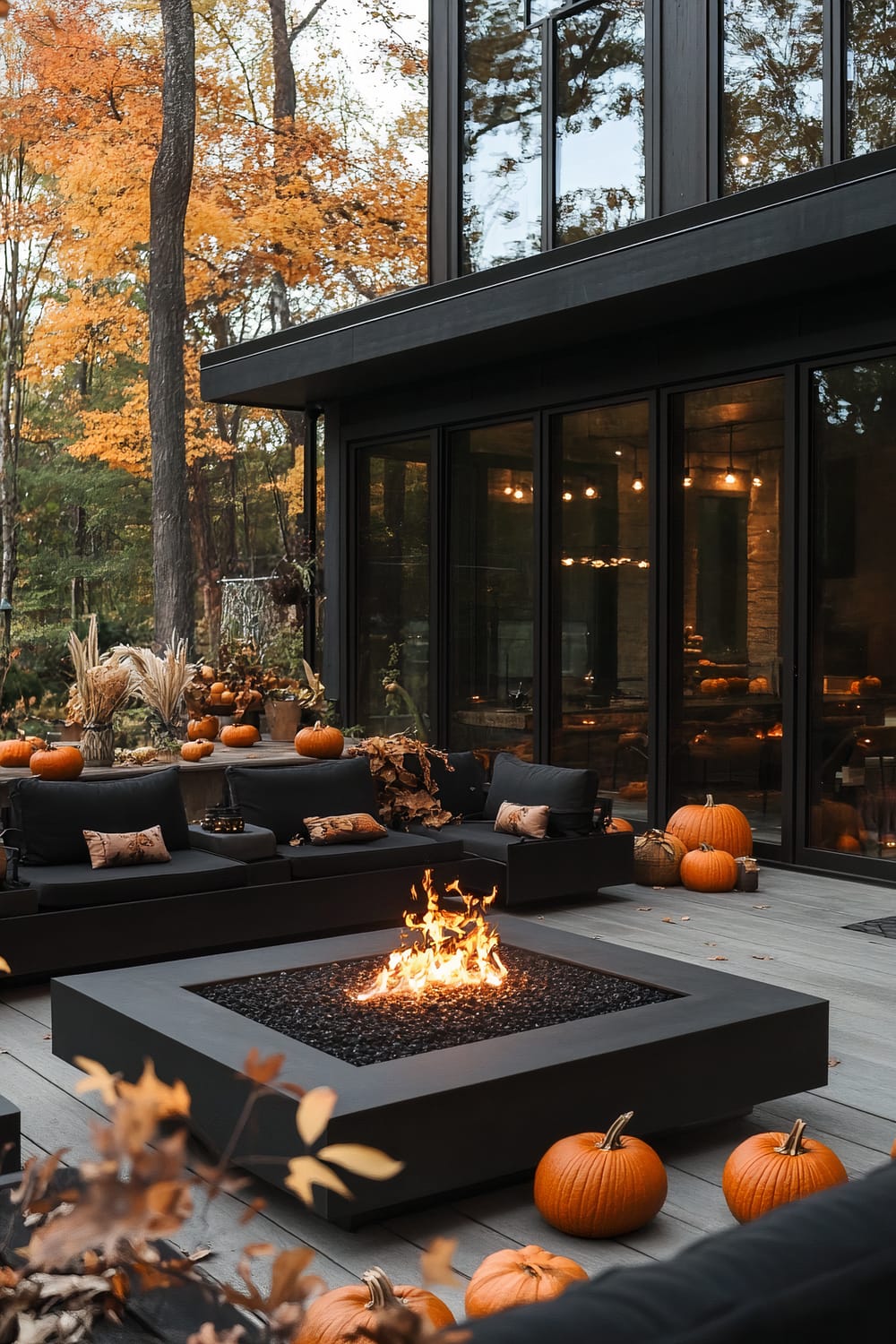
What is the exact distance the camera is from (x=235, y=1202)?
11.4 ft

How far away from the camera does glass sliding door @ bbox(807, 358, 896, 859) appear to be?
319 inches

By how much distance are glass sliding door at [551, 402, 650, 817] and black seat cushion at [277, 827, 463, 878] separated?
9.56ft

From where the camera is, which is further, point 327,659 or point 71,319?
point 71,319

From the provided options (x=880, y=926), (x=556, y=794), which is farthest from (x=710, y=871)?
(x=880, y=926)

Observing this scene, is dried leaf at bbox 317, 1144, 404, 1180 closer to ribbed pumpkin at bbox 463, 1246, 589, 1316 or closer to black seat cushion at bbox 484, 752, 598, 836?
ribbed pumpkin at bbox 463, 1246, 589, 1316

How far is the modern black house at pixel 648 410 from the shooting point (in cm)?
816

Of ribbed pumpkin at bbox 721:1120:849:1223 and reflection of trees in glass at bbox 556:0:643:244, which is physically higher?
reflection of trees in glass at bbox 556:0:643:244

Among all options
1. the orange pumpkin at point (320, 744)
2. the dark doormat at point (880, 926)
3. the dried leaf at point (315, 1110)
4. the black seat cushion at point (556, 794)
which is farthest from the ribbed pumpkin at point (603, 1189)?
the orange pumpkin at point (320, 744)

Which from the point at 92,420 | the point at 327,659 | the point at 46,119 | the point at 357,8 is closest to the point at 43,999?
the point at 327,659

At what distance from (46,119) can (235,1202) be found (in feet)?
60.6

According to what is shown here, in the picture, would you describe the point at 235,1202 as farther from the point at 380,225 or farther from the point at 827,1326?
the point at 380,225

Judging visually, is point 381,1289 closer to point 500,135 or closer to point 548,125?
point 548,125

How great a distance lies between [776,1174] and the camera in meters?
3.24

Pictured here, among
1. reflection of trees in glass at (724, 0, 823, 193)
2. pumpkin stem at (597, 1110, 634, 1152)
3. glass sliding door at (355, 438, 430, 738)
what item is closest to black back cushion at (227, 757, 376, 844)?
pumpkin stem at (597, 1110, 634, 1152)
